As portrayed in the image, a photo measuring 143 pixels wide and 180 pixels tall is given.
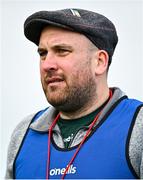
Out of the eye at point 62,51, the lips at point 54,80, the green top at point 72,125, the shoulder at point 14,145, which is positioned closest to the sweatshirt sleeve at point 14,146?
the shoulder at point 14,145

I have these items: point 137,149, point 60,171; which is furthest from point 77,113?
point 137,149

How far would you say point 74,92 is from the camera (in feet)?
7.83

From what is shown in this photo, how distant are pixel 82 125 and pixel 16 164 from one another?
44 centimetres

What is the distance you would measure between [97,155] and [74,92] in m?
0.37

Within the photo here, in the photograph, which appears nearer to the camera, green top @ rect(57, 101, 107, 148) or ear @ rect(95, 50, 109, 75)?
green top @ rect(57, 101, 107, 148)

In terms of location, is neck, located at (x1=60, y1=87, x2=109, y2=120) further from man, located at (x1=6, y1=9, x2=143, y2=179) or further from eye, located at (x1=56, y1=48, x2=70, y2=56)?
eye, located at (x1=56, y1=48, x2=70, y2=56)

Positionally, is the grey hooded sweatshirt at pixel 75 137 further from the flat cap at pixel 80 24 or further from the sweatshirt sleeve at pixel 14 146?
the flat cap at pixel 80 24

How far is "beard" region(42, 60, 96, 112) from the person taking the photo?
2.36m

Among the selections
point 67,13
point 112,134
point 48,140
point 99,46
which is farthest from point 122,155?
point 67,13

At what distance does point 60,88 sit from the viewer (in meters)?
2.35

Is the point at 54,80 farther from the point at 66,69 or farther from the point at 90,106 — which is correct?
the point at 90,106

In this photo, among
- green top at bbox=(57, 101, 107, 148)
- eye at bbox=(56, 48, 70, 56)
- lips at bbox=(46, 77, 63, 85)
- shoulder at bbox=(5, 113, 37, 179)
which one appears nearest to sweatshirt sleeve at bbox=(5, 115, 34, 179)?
shoulder at bbox=(5, 113, 37, 179)

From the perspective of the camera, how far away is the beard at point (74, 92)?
236 centimetres

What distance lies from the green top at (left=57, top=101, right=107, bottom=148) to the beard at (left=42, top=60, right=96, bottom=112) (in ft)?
0.21
